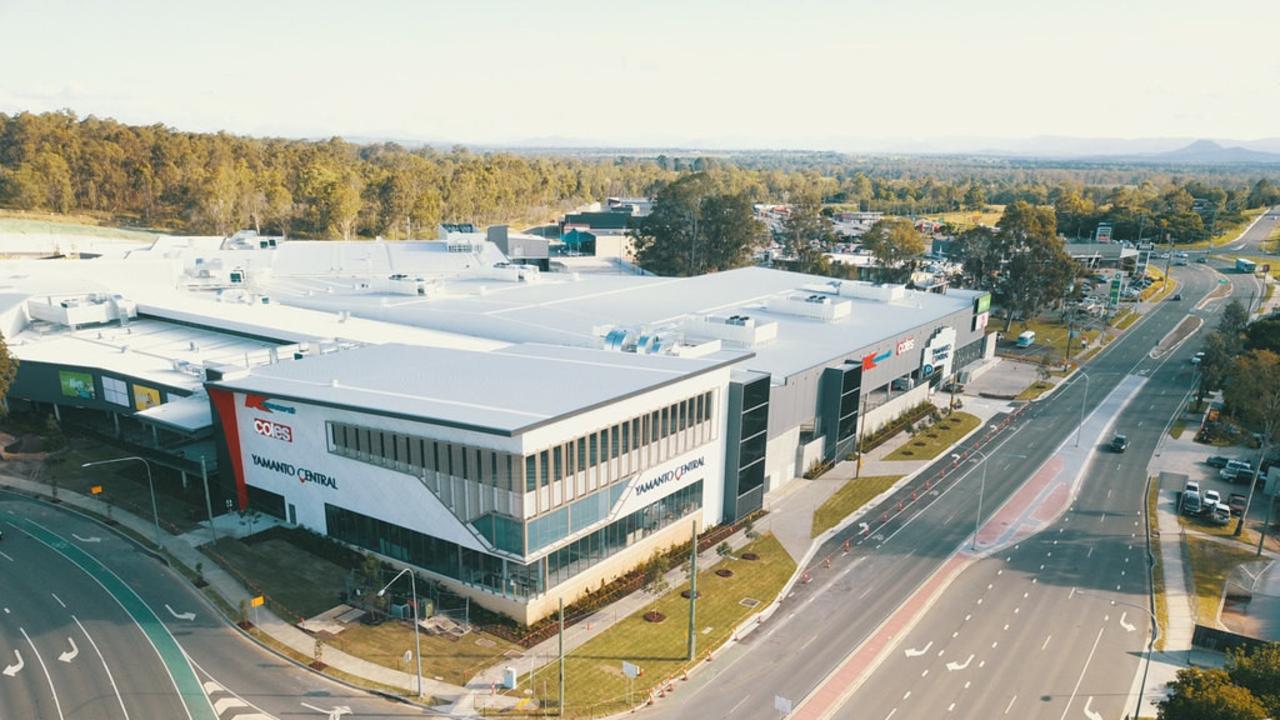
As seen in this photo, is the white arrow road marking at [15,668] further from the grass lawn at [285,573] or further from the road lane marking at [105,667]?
the grass lawn at [285,573]

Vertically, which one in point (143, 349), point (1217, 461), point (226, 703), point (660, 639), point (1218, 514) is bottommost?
point (1217, 461)

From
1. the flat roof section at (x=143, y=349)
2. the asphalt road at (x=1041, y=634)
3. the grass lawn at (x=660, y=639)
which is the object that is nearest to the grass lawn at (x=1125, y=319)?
the asphalt road at (x=1041, y=634)

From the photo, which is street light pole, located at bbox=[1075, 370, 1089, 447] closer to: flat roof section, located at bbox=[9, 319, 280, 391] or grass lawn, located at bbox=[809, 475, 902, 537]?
grass lawn, located at bbox=[809, 475, 902, 537]

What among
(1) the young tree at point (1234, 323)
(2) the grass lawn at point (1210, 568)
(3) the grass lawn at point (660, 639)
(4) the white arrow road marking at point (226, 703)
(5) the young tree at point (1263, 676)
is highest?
(1) the young tree at point (1234, 323)

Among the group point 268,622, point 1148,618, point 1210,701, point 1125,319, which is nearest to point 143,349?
point 268,622

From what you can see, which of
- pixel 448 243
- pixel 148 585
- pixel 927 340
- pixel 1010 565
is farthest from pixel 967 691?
pixel 448 243

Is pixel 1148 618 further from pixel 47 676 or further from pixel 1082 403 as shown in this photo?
pixel 47 676

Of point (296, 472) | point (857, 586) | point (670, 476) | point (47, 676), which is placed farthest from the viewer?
point (670, 476)
